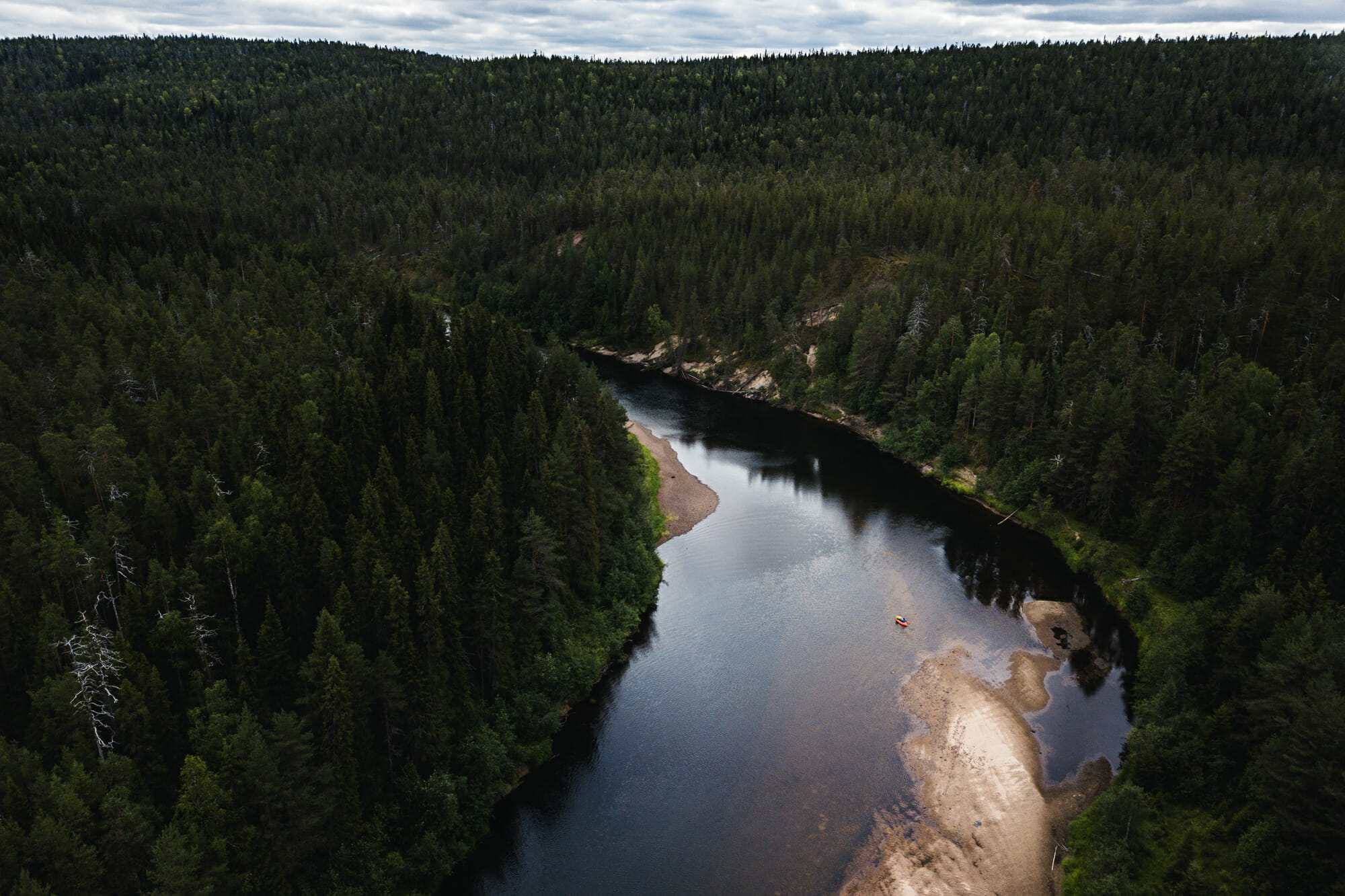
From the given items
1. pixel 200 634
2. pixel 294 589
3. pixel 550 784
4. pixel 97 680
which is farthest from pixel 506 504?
pixel 97 680

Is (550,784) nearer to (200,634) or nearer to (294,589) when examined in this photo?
(294,589)

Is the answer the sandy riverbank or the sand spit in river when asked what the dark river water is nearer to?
the sand spit in river

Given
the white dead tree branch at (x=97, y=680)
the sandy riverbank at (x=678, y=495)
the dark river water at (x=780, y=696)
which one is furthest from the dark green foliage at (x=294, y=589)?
the sandy riverbank at (x=678, y=495)

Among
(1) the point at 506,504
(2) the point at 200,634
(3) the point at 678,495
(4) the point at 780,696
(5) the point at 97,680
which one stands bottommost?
(3) the point at 678,495

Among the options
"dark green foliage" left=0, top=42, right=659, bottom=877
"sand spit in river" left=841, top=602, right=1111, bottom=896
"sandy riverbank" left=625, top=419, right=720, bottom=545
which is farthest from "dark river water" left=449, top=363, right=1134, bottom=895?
"dark green foliage" left=0, top=42, right=659, bottom=877

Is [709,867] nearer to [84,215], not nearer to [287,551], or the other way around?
[287,551]
